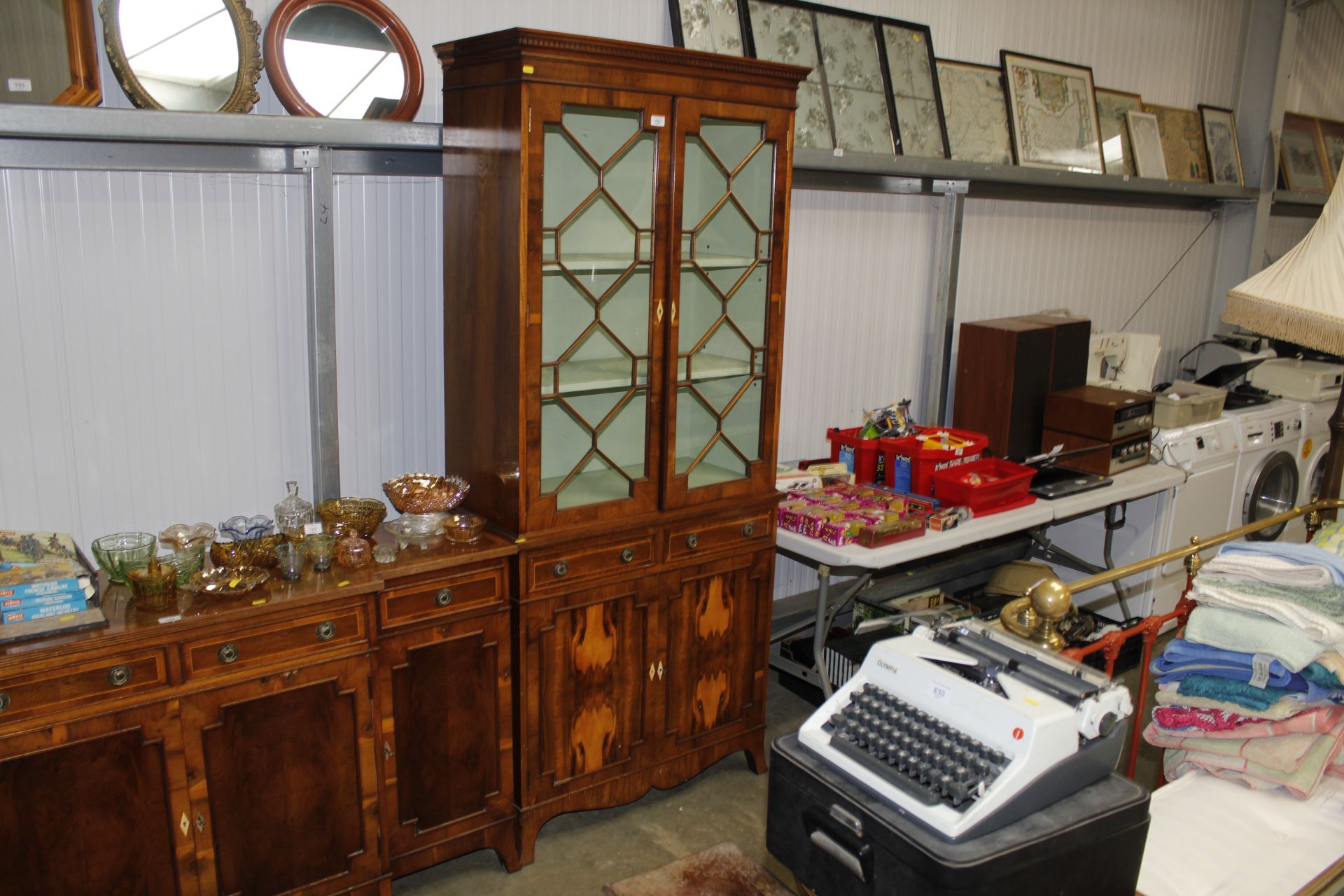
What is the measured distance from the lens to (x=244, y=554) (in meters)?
2.47

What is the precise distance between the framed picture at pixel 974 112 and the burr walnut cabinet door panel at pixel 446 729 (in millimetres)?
2880

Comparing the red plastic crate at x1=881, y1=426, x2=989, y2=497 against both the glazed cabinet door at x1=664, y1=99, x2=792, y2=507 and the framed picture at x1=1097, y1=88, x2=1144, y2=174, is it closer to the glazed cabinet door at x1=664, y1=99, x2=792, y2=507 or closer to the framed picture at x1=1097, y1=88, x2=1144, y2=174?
the glazed cabinet door at x1=664, y1=99, x2=792, y2=507

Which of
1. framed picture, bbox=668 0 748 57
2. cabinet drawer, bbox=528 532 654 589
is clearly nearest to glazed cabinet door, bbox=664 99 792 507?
cabinet drawer, bbox=528 532 654 589

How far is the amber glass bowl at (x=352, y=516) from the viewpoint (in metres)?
2.67

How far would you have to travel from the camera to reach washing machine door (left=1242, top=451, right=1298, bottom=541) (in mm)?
4926

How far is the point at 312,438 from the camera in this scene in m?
2.83

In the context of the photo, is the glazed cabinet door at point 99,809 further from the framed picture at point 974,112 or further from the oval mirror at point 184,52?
the framed picture at point 974,112

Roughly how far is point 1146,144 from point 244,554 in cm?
Answer: 481

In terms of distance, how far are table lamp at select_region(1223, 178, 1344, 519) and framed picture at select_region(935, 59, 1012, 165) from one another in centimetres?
207

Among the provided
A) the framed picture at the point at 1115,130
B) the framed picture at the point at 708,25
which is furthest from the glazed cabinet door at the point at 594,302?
the framed picture at the point at 1115,130

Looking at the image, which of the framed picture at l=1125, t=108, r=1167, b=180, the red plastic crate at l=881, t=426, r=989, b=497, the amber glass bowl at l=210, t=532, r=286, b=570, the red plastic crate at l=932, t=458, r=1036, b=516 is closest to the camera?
the amber glass bowl at l=210, t=532, r=286, b=570

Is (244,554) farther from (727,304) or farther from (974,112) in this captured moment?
(974,112)

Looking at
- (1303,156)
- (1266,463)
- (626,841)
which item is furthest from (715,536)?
(1303,156)

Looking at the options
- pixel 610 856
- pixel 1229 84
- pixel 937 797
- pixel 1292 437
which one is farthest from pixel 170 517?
pixel 1229 84
